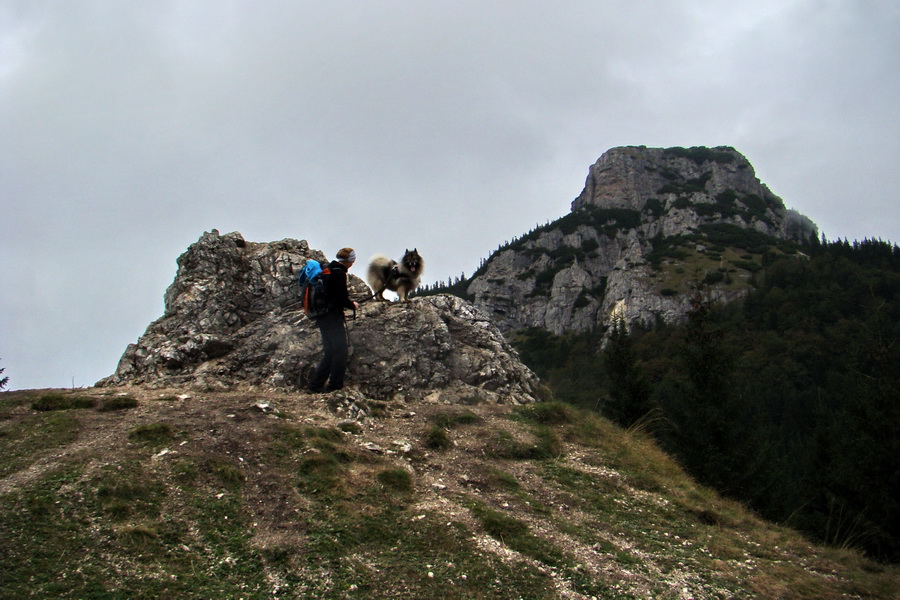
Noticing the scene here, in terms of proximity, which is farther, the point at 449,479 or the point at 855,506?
the point at 855,506

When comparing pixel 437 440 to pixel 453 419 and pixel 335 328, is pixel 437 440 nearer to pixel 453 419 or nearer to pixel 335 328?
pixel 453 419

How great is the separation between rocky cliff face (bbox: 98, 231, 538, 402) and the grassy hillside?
2.37m

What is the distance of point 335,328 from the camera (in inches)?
485

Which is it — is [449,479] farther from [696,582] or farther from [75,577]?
[75,577]

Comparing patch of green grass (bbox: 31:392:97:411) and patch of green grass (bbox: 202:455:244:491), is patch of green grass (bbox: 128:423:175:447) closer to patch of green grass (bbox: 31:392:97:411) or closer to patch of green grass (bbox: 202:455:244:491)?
patch of green grass (bbox: 202:455:244:491)

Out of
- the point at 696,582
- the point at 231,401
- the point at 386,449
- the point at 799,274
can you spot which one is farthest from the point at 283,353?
the point at 799,274

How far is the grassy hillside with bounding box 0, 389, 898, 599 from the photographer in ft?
19.9

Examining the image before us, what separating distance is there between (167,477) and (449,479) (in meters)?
4.34

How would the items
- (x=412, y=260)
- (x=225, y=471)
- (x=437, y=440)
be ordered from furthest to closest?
1. (x=412, y=260)
2. (x=437, y=440)
3. (x=225, y=471)

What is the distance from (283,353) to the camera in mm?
13812

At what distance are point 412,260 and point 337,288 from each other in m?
4.40

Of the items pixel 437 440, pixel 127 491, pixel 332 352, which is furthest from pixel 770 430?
pixel 127 491

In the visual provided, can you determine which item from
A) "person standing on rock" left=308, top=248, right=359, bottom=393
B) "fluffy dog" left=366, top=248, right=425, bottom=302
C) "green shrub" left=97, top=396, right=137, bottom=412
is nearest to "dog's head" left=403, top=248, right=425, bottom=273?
"fluffy dog" left=366, top=248, right=425, bottom=302

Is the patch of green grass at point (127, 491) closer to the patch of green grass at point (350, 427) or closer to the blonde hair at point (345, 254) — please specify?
the patch of green grass at point (350, 427)
